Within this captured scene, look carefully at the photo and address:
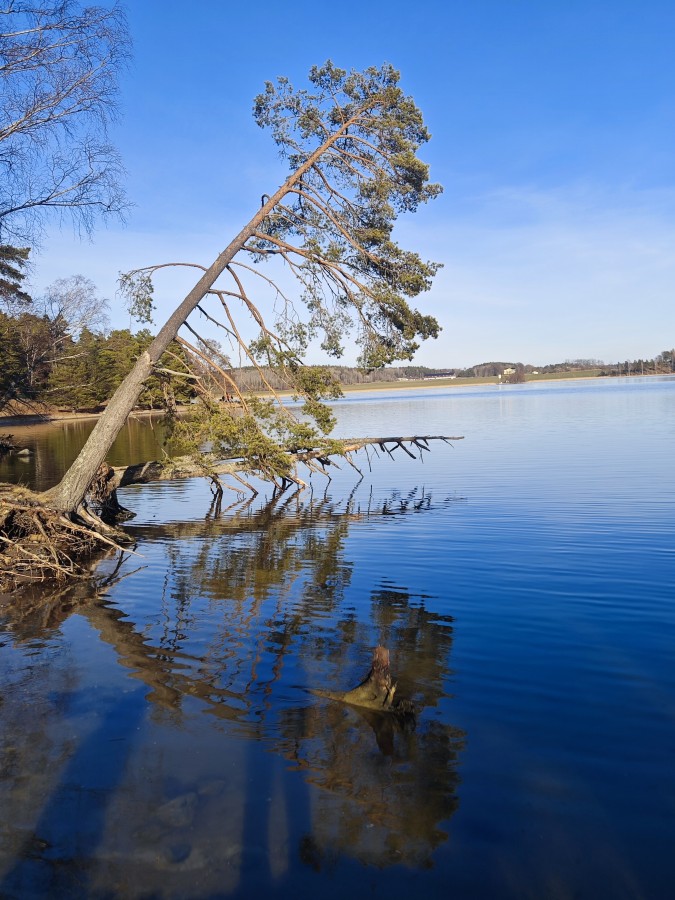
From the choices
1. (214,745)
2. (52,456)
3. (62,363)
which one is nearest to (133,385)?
(214,745)

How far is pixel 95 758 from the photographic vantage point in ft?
19.4

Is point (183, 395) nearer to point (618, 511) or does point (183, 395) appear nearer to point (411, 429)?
point (618, 511)

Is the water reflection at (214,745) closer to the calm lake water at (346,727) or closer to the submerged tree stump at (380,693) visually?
the calm lake water at (346,727)

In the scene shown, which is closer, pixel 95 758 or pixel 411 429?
pixel 95 758

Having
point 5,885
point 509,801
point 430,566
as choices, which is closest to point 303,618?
point 430,566

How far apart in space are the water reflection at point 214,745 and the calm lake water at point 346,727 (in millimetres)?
23

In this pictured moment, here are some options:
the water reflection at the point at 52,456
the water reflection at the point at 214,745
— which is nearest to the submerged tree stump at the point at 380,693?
the water reflection at the point at 214,745

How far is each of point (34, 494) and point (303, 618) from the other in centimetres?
728

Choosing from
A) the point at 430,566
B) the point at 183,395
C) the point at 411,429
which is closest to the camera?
the point at 430,566

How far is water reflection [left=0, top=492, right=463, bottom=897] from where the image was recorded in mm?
4680

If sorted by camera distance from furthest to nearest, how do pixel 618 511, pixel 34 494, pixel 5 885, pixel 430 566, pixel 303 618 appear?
1. pixel 618 511
2. pixel 34 494
3. pixel 430 566
4. pixel 303 618
5. pixel 5 885

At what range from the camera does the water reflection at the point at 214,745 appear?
15.4 ft

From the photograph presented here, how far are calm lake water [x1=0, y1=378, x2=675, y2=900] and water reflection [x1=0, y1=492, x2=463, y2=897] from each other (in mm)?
23

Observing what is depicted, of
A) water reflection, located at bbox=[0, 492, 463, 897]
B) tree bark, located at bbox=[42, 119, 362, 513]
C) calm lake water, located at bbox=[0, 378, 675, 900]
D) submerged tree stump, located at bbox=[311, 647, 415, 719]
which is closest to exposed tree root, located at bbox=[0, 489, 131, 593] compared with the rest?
tree bark, located at bbox=[42, 119, 362, 513]
